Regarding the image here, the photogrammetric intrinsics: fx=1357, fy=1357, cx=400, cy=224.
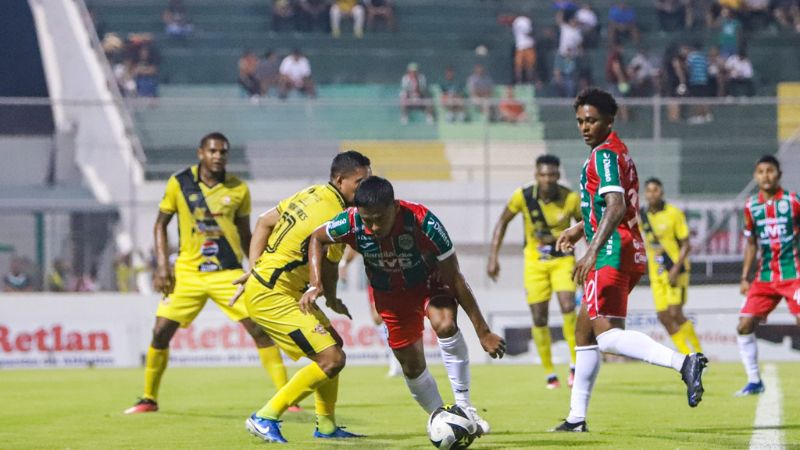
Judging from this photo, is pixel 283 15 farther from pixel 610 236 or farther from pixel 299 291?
pixel 610 236

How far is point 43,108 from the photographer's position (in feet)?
81.6

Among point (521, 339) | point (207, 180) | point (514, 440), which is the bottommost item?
point (521, 339)

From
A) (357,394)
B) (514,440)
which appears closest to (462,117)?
(357,394)

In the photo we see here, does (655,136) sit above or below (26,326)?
above

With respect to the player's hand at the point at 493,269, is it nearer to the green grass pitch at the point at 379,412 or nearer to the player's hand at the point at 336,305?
the green grass pitch at the point at 379,412

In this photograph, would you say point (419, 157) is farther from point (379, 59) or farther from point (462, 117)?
point (379, 59)

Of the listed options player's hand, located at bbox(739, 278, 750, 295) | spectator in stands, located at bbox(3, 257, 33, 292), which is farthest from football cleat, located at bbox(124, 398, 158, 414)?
spectator in stands, located at bbox(3, 257, 33, 292)

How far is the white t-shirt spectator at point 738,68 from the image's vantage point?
99.2ft

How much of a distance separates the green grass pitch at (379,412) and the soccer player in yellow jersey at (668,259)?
2.34 ft

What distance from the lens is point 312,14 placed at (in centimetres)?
3291

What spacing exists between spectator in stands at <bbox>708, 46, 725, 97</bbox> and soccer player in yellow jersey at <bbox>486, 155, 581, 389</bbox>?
15.2m

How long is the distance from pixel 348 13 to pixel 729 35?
356 inches

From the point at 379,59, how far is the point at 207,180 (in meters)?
19.1

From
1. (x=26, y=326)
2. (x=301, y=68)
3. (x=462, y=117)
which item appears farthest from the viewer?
(x=301, y=68)
